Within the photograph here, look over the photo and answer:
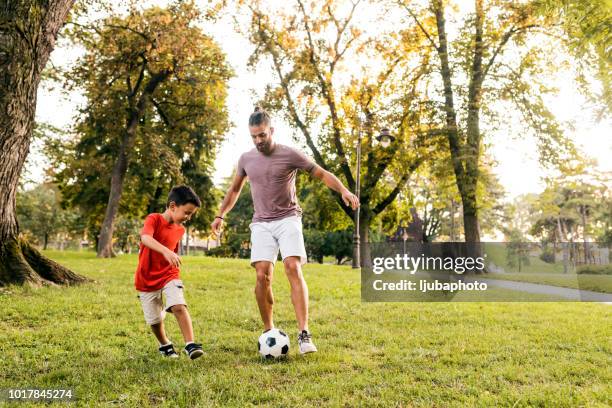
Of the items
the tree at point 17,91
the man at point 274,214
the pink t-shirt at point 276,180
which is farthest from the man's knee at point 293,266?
the tree at point 17,91

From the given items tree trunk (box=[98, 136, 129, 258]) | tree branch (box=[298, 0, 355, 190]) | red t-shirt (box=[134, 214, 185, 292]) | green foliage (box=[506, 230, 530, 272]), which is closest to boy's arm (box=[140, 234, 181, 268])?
red t-shirt (box=[134, 214, 185, 292])

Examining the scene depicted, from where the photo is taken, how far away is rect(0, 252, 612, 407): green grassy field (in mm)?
3900

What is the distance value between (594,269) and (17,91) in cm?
1890

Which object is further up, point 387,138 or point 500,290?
point 387,138

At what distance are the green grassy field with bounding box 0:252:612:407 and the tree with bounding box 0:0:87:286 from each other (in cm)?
78

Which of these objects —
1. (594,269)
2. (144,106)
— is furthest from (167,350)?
(144,106)

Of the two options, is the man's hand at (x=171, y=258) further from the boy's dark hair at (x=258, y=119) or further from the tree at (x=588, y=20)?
the tree at (x=588, y=20)

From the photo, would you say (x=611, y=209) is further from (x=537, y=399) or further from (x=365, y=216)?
(x=537, y=399)

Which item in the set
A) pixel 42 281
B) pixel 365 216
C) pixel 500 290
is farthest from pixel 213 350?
pixel 365 216

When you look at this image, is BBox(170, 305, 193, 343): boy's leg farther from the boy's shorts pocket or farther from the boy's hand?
the boy's hand

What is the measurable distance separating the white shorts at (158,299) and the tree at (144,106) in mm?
14812

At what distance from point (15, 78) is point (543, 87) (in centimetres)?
1869

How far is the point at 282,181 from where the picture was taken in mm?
5375

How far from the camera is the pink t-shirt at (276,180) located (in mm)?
5352
